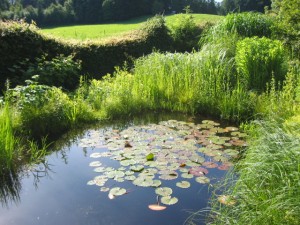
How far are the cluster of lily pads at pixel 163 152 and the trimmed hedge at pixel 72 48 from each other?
11.0 ft

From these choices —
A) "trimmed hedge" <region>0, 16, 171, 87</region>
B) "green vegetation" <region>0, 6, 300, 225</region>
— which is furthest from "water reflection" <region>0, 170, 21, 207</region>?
"trimmed hedge" <region>0, 16, 171, 87</region>

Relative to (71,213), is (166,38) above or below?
above

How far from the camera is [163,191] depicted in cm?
403

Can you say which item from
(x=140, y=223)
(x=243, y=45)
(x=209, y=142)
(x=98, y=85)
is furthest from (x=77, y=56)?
(x=140, y=223)

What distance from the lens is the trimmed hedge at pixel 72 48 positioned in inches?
313

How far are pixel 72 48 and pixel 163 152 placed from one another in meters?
5.49

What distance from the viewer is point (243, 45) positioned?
7.22 meters

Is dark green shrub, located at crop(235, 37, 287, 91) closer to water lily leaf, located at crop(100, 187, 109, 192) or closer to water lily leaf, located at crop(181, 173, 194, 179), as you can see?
water lily leaf, located at crop(181, 173, 194, 179)

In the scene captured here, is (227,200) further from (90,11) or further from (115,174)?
(90,11)

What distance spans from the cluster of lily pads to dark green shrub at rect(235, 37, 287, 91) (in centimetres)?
152

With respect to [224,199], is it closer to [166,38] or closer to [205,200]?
[205,200]

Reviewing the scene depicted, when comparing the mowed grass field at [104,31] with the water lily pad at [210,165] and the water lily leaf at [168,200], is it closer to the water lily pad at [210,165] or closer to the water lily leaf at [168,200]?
the water lily pad at [210,165]

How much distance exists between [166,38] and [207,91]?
6.39 m

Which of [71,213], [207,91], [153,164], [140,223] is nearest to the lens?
[140,223]
